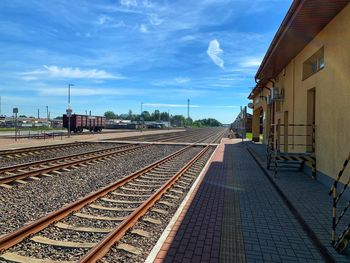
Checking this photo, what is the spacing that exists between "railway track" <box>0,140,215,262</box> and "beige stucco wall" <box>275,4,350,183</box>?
4265mm

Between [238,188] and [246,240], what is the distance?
4140 mm

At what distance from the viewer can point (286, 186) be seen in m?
9.38

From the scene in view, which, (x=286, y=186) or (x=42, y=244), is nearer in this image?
(x=42, y=244)

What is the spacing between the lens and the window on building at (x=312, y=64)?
11109mm

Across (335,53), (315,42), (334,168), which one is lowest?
(334,168)

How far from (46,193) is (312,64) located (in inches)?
396

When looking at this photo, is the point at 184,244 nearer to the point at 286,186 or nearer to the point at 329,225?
the point at 329,225

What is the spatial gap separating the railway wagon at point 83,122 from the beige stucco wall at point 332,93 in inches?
1792

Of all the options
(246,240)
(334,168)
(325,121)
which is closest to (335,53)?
(325,121)

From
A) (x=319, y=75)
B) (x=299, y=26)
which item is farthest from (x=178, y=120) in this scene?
(x=299, y=26)

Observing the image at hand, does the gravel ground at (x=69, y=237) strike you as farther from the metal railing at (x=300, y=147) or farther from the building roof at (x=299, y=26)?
the metal railing at (x=300, y=147)

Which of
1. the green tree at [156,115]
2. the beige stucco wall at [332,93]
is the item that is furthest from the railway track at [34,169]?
the green tree at [156,115]

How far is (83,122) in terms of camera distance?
55062 mm

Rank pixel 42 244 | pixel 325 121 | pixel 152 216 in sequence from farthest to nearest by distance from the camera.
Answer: pixel 325 121 < pixel 152 216 < pixel 42 244
